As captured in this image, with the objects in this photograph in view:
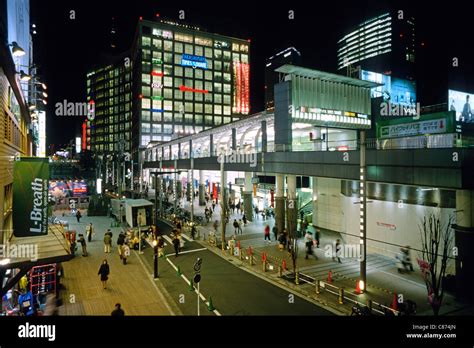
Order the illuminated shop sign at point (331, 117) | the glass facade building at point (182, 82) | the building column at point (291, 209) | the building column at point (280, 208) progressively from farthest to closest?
the glass facade building at point (182, 82), the building column at point (280, 208), the illuminated shop sign at point (331, 117), the building column at point (291, 209)

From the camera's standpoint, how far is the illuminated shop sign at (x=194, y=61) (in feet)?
295

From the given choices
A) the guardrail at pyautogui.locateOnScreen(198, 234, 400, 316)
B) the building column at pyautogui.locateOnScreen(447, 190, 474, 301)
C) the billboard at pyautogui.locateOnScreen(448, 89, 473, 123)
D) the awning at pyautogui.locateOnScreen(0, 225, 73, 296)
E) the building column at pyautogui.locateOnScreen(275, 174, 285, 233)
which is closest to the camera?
the awning at pyautogui.locateOnScreen(0, 225, 73, 296)

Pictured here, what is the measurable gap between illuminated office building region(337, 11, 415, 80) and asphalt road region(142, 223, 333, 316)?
368ft

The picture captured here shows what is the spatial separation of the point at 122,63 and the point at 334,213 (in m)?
103

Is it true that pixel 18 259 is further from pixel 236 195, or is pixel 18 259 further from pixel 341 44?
pixel 341 44

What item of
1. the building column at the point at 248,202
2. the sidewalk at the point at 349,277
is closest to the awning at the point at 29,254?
the sidewalk at the point at 349,277

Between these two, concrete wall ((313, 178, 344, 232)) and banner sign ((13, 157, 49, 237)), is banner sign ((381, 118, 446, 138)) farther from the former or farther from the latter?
banner sign ((13, 157, 49, 237))

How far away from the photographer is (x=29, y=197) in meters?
8.56

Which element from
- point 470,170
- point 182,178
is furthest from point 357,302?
point 182,178

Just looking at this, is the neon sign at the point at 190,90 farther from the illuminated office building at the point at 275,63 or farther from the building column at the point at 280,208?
the building column at the point at 280,208

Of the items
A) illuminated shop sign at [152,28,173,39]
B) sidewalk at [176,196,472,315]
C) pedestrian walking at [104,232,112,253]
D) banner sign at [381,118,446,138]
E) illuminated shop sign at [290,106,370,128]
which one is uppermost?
illuminated shop sign at [152,28,173,39]

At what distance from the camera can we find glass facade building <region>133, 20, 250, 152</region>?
3408 inches

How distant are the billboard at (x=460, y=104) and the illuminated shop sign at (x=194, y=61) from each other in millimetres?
74225

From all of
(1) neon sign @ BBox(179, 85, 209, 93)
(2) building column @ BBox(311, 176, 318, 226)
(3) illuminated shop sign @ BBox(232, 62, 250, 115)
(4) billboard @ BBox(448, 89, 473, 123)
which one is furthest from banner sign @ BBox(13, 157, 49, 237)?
(1) neon sign @ BBox(179, 85, 209, 93)
